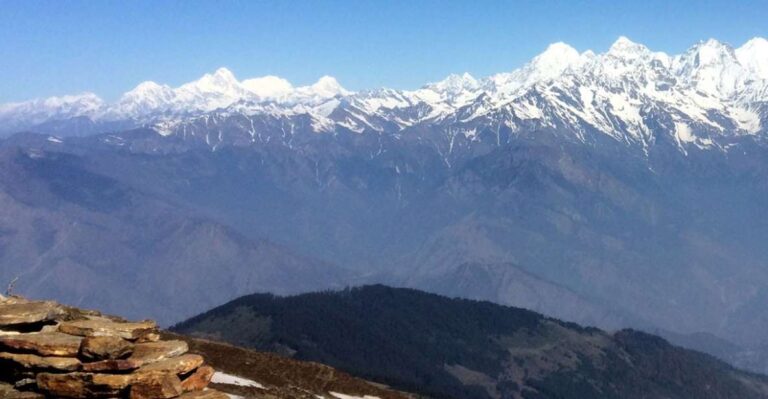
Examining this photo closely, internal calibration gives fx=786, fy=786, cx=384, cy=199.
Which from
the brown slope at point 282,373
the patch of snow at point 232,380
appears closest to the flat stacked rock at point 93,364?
the patch of snow at point 232,380

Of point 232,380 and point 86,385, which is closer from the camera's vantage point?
point 86,385

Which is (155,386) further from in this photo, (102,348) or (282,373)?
(282,373)

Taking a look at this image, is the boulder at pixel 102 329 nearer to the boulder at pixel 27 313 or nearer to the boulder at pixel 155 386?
the boulder at pixel 27 313

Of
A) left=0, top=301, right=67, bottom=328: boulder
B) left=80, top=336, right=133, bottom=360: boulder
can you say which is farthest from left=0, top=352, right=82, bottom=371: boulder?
left=0, top=301, right=67, bottom=328: boulder

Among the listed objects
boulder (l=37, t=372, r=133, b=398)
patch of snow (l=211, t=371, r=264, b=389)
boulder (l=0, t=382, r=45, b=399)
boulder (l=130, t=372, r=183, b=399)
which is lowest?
patch of snow (l=211, t=371, r=264, b=389)

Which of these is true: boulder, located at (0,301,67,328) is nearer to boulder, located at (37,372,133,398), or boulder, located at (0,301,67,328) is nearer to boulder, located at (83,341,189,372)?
boulder, located at (37,372,133,398)

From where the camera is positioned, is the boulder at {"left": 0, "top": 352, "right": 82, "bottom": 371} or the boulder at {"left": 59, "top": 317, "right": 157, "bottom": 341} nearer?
the boulder at {"left": 0, "top": 352, "right": 82, "bottom": 371}

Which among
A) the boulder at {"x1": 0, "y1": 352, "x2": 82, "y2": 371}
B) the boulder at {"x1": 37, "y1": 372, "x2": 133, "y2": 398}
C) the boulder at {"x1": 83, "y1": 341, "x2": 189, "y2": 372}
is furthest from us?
the boulder at {"x1": 0, "y1": 352, "x2": 82, "y2": 371}

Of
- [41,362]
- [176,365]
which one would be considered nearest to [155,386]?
[176,365]
